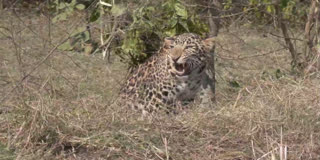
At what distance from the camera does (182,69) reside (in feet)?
19.7

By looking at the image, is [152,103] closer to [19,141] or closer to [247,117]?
[247,117]

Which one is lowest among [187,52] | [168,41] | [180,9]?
[187,52]

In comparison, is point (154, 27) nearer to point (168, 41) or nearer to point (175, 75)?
point (168, 41)

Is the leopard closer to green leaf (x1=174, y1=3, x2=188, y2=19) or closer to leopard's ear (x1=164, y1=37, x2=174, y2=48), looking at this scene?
leopard's ear (x1=164, y1=37, x2=174, y2=48)

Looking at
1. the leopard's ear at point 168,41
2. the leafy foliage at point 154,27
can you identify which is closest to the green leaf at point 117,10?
the leafy foliage at point 154,27

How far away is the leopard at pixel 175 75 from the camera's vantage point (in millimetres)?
5914

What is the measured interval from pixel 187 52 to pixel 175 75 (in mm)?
252

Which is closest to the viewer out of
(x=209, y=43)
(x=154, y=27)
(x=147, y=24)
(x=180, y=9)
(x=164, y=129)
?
(x=164, y=129)

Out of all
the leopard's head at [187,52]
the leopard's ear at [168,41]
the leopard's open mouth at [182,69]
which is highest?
the leopard's ear at [168,41]

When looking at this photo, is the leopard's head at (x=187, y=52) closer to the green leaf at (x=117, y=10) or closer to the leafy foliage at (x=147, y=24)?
the leafy foliage at (x=147, y=24)

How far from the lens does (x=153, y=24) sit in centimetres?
596

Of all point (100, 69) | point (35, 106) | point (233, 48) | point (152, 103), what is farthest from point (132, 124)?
point (233, 48)

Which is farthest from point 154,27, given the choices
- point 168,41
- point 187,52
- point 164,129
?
point 164,129

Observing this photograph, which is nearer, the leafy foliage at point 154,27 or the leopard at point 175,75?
the leafy foliage at point 154,27
